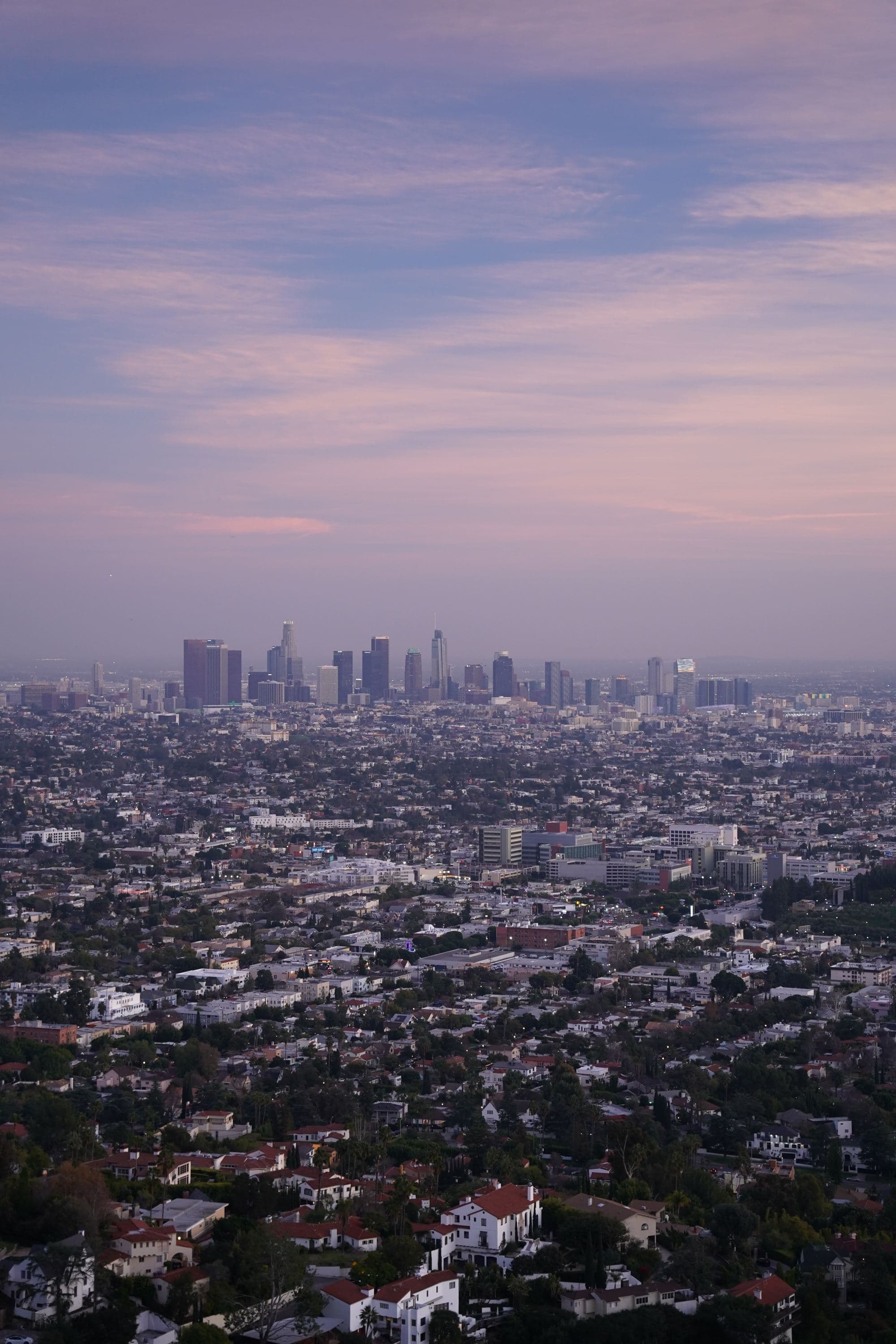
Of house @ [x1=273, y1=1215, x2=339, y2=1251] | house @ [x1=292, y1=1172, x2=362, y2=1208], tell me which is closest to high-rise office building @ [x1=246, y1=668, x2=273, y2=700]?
house @ [x1=292, y1=1172, x2=362, y2=1208]

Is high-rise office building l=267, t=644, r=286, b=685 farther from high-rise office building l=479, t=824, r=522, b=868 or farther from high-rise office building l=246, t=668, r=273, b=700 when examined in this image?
high-rise office building l=479, t=824, r=522, b=868

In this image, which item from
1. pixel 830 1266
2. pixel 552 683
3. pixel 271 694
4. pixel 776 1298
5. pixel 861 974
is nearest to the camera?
pixel 776 1298

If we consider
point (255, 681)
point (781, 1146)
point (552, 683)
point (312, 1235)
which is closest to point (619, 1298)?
point (312, 1235)

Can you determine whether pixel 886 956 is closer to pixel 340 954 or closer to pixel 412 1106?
pixel 340 954

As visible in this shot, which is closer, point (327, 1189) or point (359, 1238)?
point (359, 1238)

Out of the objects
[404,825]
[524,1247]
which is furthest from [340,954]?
[404,825]

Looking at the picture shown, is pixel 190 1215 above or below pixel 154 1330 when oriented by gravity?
above

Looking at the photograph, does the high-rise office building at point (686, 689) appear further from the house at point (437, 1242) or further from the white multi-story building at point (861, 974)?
the house at point (437, 1242)

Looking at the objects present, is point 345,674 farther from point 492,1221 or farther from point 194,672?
point 492,1221

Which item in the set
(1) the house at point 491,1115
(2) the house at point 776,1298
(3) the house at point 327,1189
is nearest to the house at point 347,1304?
(3) the house at point 327,1189
